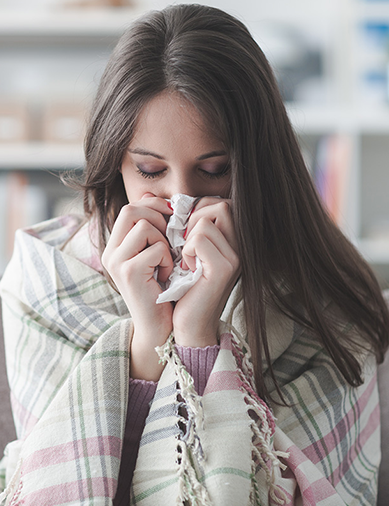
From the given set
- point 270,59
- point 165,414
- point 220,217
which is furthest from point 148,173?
point 270,59

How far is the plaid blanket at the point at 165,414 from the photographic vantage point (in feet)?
2.52

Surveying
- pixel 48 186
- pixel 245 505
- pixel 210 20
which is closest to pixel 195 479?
pixel 245 505

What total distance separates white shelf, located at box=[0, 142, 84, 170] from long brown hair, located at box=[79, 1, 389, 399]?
139cm

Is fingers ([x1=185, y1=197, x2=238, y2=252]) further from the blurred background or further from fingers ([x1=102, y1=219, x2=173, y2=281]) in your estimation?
the blurred background

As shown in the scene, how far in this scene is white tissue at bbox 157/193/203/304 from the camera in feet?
2.75

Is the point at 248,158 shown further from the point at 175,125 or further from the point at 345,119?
the point at 345,119

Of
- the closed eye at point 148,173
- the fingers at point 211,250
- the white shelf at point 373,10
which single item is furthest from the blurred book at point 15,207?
the fingers at point 211,250

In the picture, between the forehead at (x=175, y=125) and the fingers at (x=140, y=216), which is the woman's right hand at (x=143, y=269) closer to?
the fingers at (x=140, y=216)

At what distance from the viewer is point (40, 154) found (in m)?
2.35

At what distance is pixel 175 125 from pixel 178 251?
0.64 feet

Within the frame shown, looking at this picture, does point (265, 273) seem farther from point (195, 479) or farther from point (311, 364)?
point (195, 479)

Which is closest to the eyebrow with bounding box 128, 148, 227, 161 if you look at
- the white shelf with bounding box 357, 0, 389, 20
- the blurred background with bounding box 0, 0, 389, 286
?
the blurred background with bounding box 0, 0, 389, 286

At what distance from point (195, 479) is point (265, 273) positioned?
0.33 metres

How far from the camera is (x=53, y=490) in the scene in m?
0.78
